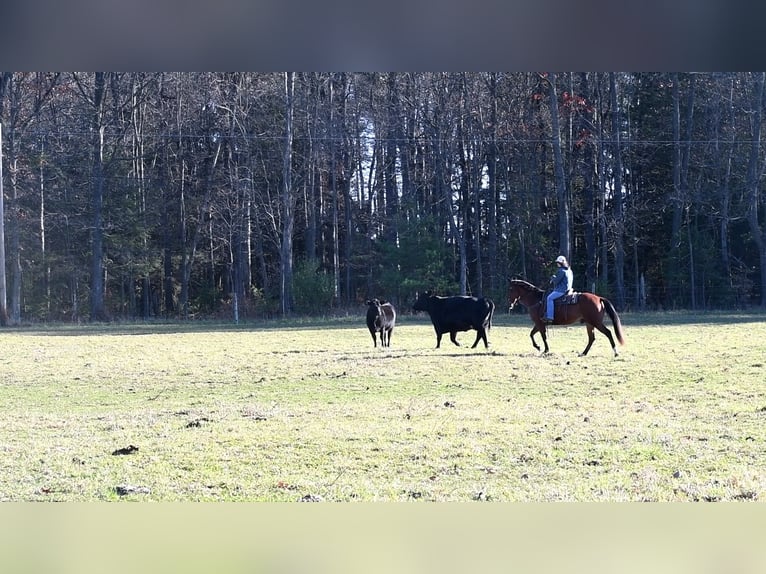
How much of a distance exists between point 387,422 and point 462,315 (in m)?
5.47

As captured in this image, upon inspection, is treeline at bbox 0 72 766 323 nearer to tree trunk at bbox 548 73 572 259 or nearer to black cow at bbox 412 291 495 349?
tree trunk at bbox 548 73 572 259

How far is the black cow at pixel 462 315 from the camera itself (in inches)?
452

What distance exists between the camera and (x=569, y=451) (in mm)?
5109

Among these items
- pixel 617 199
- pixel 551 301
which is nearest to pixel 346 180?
pixel 617 199

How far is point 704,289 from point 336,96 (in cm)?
995

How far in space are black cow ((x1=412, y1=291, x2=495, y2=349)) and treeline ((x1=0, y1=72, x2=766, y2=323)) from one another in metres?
8.13

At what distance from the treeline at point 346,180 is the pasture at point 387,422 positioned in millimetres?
8673

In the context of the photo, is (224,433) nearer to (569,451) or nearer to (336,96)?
(569,451)

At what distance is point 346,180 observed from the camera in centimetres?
2197

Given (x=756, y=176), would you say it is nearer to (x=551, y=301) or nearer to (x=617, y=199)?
(x=617, y=199)

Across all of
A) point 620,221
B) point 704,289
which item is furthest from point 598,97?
point 704,289

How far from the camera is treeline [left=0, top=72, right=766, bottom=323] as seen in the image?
67.1 ft

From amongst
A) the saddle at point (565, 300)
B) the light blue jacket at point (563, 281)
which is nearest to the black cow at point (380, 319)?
the saddle at point (565, 300)
